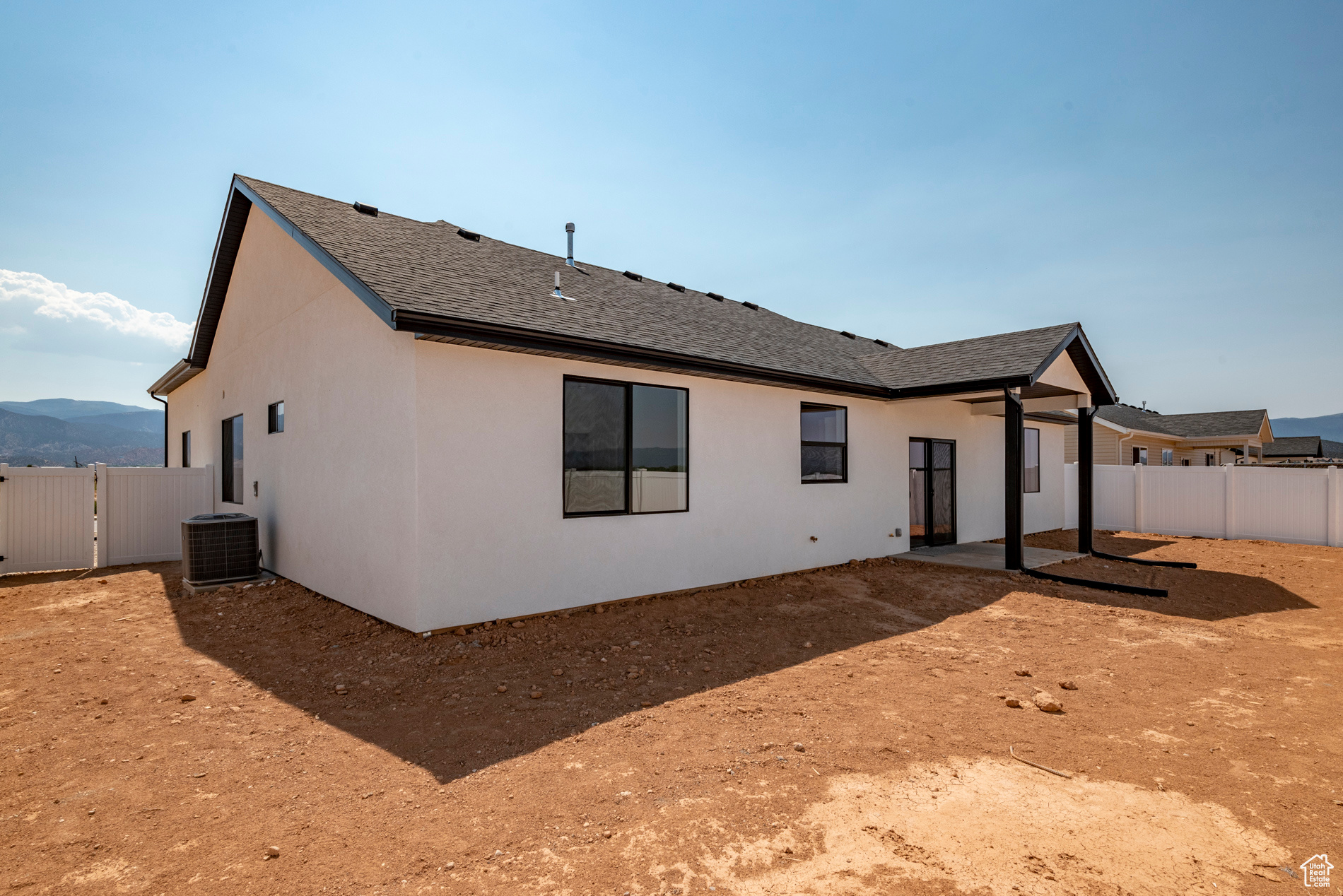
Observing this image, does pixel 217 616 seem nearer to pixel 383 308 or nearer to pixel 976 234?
pixel 383 308

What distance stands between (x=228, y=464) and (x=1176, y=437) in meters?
35.9

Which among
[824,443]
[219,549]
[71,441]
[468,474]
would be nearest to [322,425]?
[219,549]

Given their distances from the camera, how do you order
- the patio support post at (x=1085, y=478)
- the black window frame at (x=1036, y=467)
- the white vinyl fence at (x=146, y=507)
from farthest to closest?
the black window frame at (x=1036, y=467) → the patio support post at (x=1085, y=478) → the white vinyl fence at (x=146, y=507)

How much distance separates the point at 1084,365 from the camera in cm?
1166

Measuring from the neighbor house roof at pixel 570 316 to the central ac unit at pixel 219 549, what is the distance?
427cm

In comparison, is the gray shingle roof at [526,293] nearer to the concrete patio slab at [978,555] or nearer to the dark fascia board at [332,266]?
the dark fascia board at [332,266]

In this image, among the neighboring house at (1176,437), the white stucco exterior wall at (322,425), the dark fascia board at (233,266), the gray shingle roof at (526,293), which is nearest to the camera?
the dark fascia board at (233,266)

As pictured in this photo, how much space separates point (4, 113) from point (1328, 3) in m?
21.5

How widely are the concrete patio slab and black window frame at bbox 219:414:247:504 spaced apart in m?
12.6

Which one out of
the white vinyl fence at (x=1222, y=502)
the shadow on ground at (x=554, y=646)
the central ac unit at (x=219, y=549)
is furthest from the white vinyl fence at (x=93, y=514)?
the white vinyl fence at (x=1222, y=502)

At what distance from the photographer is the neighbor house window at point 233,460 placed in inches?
432

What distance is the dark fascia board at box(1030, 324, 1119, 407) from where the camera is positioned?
32.9 feet

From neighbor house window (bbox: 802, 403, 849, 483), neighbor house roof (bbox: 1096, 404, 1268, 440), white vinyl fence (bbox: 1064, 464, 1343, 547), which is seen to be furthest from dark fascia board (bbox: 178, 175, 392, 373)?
neighbor house roof (bbox: 1096, 404, 1268, 440)

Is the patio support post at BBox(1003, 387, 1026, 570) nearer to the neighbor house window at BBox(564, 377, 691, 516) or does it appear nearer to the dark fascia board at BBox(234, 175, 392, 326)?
the neighbor house window at BBox(564, 377, 691, 516)
